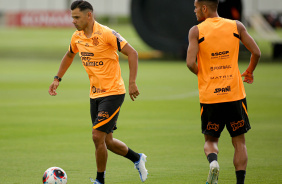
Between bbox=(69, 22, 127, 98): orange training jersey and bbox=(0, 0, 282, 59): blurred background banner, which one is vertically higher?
bbox=(69, 22, 127, 98): orange training jersey

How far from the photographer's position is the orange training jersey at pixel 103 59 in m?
8.46

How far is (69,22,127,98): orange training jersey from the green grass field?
131cm

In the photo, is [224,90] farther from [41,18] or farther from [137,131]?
[41,18]

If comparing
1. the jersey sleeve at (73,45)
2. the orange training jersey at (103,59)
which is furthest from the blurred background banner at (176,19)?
the orange training jersey at (103,59)

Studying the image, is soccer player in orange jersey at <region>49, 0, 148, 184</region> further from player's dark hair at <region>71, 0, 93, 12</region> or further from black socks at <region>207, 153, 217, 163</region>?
black socks at <region>207, 153, 217, 163</region>

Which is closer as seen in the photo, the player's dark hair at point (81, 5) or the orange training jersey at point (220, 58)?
the orange training jersey at point (220, 58)

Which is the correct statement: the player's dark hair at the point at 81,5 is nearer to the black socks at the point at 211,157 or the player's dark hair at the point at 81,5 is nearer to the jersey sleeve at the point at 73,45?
the jersey sleeve at the point at 73,45

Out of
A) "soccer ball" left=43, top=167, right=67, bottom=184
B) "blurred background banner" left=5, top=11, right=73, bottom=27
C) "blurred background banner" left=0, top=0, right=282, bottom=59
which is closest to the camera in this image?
"soccer ball" left=43, top=167, right=67, bottom=184

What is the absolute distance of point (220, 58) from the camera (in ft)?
25.3

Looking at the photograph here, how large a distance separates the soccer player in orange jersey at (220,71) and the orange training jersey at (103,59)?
47.0 inches

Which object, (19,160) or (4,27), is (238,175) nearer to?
(19,160)

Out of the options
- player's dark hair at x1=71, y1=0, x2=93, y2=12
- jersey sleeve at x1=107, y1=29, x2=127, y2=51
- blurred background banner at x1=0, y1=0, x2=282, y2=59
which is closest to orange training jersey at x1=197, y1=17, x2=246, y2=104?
jersey sleeve at x1=107, y1=29, x2=127, y2=51

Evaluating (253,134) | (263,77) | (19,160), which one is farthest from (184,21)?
(19,160)

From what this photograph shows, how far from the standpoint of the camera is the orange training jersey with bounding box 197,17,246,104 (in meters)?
7.70
